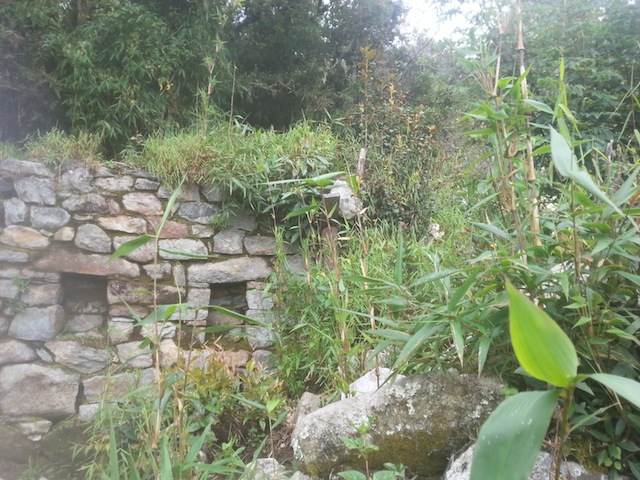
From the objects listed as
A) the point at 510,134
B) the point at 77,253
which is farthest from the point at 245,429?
the point at 510,134

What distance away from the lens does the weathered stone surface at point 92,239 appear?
2.99 metres

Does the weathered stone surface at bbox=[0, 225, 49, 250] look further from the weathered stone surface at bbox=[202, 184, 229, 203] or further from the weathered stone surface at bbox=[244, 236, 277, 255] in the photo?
the weathered stone surface at bbox=[244, 236, 277, 255]

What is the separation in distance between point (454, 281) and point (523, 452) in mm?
1103

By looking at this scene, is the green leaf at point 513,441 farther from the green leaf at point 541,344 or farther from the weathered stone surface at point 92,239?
the weathered stone surface at point 92,239

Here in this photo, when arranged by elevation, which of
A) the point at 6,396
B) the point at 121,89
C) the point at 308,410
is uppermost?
the point at 121,89

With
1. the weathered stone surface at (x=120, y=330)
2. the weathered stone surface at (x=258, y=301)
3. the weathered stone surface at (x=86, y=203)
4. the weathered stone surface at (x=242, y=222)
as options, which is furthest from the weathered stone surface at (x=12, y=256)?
the weathered stone surface at (x=258, y=301)

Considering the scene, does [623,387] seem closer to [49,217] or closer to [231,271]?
[231,271]

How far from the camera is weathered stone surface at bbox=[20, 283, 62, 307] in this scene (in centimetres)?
288

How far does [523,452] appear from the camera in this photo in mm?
438

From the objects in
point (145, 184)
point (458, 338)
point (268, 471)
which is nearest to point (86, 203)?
point (145, 184)

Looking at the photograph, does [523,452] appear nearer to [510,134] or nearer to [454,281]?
[510,134]

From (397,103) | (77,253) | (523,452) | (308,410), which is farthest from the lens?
(397,103)

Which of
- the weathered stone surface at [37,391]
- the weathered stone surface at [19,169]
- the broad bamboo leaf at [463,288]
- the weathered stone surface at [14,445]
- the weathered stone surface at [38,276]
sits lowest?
the weathered stone surface at [14,445]

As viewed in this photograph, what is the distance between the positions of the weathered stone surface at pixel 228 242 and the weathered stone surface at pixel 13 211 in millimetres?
1190
